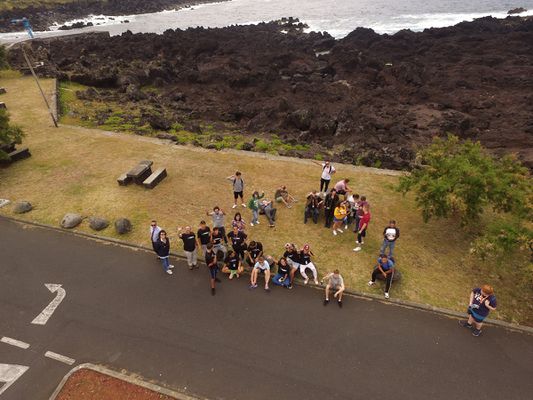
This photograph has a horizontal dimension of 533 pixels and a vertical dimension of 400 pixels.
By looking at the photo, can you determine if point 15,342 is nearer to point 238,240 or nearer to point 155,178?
point 238,240

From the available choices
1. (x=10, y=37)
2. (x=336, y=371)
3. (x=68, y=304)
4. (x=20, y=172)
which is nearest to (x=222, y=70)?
(x=20, y=172)

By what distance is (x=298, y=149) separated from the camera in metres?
24.4

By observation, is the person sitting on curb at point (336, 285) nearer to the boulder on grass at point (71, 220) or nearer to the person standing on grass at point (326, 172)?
the person standing on grass at point (326, 172)

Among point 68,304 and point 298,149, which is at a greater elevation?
point 68,304

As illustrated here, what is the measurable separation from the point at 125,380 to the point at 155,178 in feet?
34.8

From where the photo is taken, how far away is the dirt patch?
8773 mm

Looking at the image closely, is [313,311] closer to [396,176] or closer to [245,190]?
[245,190]

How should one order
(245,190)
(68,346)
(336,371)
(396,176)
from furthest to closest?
1. (396,176)
2. (245,190)
3. (68,346)
4. (336,371)

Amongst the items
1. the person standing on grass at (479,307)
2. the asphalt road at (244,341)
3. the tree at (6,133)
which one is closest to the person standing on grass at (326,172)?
the asphalt road at (244,341)

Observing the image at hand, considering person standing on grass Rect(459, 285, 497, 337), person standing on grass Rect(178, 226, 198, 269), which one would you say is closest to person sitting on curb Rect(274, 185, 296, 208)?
person standing on grass Rect(178, 226, 198, 269)

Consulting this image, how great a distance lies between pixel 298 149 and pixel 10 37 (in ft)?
253

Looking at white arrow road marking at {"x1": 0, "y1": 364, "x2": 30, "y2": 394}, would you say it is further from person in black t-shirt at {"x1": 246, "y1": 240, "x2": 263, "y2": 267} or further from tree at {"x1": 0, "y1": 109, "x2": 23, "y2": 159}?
tree at {"x1": 0, "y1": 109, "x2": 23, "y2": 159}

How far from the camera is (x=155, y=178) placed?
17.8 metres

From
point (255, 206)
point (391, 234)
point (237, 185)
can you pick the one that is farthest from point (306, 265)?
point (237, 185)
